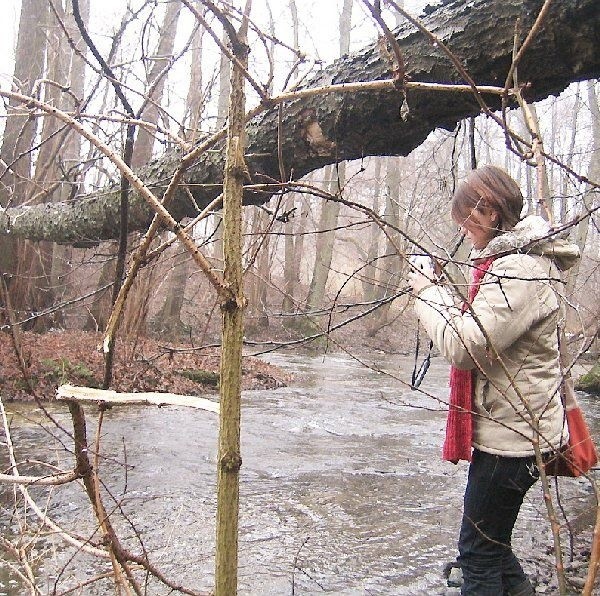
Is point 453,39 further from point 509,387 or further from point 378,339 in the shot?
point 378,339

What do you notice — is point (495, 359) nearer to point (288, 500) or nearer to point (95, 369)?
point (288, 500)

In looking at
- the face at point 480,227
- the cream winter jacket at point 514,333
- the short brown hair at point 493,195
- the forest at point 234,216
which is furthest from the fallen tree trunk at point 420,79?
the cream winter jacket at point 514,333

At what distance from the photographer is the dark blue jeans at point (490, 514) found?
2.38 metres

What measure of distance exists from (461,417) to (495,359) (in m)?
0.28

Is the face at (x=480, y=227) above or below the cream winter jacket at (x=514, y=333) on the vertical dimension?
above

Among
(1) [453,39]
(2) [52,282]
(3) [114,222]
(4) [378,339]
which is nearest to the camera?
(1) [453,39]

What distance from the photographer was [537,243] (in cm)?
223

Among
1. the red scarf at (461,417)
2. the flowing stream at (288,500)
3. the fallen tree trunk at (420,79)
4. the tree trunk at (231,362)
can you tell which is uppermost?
the fallen tree trunk at (420,79)

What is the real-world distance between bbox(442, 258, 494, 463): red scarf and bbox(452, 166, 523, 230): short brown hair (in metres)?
0.22

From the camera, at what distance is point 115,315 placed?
127cm

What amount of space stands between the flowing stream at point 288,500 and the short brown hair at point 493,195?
0.74m

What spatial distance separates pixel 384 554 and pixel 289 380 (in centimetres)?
669

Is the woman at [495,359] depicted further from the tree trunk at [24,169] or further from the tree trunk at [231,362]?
the tree trunk at [24,169]

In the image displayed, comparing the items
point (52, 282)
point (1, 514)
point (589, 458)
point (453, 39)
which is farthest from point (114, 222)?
point (52, 282)
